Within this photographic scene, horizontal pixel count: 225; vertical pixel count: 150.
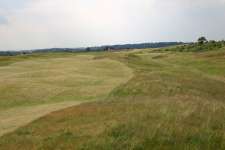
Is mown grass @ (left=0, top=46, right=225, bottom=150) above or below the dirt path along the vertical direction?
above

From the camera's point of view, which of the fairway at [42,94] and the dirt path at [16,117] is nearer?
the dirt path at [16,117]

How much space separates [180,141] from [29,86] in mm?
18569

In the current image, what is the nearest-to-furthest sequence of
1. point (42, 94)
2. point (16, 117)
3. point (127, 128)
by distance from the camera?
point (127, 128) → point (16, 117) → point (42, 94)

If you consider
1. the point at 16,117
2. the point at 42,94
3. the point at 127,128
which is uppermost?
the point at 127,128

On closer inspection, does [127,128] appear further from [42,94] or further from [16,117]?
[42,94]

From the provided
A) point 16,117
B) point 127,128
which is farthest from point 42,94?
point 127,128

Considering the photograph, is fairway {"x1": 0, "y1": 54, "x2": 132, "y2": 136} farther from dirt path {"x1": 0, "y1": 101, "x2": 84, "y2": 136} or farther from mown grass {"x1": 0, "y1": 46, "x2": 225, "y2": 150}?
mown grass {"x1": 0, "y1": 46, "x2": 225, "y2": 150}

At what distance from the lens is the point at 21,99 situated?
1028 inches

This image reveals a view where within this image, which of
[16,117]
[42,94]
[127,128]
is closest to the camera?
[127,128]

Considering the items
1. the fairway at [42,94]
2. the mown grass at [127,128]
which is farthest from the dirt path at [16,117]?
the mown grass at [127,128]

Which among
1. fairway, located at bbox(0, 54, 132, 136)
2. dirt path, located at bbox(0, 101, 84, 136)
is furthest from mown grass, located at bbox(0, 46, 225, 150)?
fairway, located at bbox(0, 54, 132, 136)

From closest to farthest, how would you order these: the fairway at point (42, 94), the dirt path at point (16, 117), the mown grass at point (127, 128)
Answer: the mown grass at point (127, 128) < the dirt path at point (16, 117) < the fairway at point (42, 94)

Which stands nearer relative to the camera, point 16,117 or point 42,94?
point 16,117

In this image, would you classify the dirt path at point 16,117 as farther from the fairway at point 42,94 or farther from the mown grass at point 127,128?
the mown grass at point 127,128
